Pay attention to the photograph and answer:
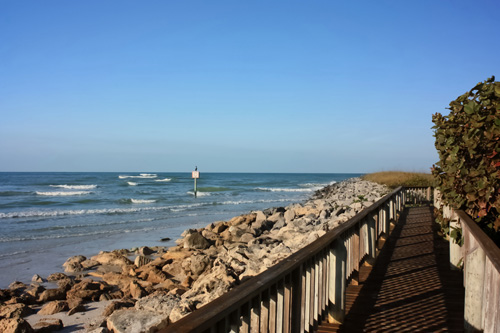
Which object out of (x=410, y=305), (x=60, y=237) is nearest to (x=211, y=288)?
(x=410, y=305)

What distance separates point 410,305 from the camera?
4.67 m

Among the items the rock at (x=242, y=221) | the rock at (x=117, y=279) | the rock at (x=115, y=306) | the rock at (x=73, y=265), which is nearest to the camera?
the rock at (x=115, y=306)

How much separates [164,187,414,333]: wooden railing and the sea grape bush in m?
1.30

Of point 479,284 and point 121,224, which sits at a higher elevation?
point 479,284

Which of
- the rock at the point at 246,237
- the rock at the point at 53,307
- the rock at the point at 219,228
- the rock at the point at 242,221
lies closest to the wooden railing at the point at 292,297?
the rock at the point at 53,307

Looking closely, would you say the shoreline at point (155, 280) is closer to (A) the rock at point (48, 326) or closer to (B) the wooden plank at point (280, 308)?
(A) the rock at point (48, 326)

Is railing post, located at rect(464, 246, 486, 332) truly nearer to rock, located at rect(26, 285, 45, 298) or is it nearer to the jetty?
the jetty

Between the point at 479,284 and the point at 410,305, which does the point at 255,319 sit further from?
the point at 410,305

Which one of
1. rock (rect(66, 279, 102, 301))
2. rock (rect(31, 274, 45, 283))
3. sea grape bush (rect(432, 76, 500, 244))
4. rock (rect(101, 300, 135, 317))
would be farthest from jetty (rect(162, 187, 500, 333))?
rock (rect(31, 274, 45, 283))

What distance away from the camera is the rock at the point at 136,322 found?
5.67 meters

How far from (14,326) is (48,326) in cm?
67

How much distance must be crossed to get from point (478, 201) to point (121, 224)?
59.4 feet

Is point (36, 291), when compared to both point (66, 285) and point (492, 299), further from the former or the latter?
point (492, 299)

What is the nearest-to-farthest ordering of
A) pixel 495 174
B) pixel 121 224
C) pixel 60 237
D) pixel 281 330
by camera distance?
pixel 281 330
pixel 495 174
pixel 60 237
pixel 121 224
